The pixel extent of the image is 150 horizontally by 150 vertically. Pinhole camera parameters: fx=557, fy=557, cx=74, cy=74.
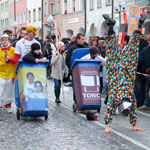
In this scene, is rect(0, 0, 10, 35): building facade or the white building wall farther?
rect(0, 0, 10, 35): building facade

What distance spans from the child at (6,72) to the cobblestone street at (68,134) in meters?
0.44

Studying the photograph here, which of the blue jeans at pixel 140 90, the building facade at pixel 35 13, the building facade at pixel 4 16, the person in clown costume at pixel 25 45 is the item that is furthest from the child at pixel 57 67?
the building facade at pixel 4 16

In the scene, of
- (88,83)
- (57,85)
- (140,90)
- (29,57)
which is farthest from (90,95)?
(57,85)

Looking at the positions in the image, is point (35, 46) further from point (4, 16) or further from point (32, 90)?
point (4, 16)

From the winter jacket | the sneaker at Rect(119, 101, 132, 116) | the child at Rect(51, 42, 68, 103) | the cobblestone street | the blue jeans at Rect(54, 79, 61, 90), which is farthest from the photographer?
the winter jacket

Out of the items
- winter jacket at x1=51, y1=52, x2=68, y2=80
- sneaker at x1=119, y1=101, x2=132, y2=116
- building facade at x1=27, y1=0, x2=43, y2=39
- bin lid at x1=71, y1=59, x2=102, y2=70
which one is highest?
building facade at x1=27, y1=0, x2=43, y2=39

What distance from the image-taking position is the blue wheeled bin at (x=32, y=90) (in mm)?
10906

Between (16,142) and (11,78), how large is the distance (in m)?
4.02

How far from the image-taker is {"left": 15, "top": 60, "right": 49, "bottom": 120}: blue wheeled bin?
1091 cm

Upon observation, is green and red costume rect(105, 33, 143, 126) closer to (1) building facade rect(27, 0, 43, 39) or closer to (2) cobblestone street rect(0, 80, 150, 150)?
(2) cobblestone street rect(0, 80, 150, 150)

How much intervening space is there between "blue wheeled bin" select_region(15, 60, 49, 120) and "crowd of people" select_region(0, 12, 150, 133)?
123 mm

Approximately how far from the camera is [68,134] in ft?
30.5

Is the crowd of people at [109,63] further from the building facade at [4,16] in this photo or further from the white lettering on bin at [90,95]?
the building facade at [4,16]

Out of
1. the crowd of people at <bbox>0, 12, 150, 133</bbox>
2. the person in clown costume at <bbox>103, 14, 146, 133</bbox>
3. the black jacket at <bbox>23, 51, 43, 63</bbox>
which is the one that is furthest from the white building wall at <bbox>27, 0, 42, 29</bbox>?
the person in clown costume at <bbox>103, 14, 146, 133</bbox>
